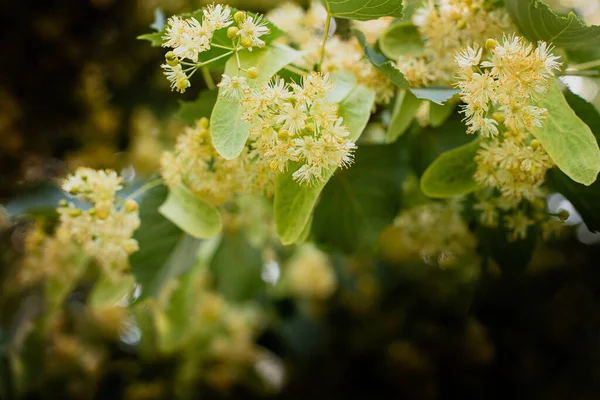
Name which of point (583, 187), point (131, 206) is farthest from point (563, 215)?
point (131, 206)

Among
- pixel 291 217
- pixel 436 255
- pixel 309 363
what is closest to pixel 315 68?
pixel 291 217

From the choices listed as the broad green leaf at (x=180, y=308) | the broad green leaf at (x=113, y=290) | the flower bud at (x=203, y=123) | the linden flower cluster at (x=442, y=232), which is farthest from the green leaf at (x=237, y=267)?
the flower bud at (x=203, y=123)

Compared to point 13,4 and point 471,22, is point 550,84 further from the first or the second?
point 13,4

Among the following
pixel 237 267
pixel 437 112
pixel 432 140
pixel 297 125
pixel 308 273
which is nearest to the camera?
pixel 297 125

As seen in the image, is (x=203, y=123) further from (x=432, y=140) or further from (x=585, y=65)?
(x=585, y=65)

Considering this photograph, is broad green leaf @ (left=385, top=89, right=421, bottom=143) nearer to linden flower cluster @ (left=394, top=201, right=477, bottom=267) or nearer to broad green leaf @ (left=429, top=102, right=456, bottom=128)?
broad green leaf @ (left=429, top=102, right=456, bottom=128)

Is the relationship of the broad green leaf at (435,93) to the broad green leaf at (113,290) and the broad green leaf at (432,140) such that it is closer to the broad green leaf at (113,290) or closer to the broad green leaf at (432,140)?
the broad green leaf at (432,140)
